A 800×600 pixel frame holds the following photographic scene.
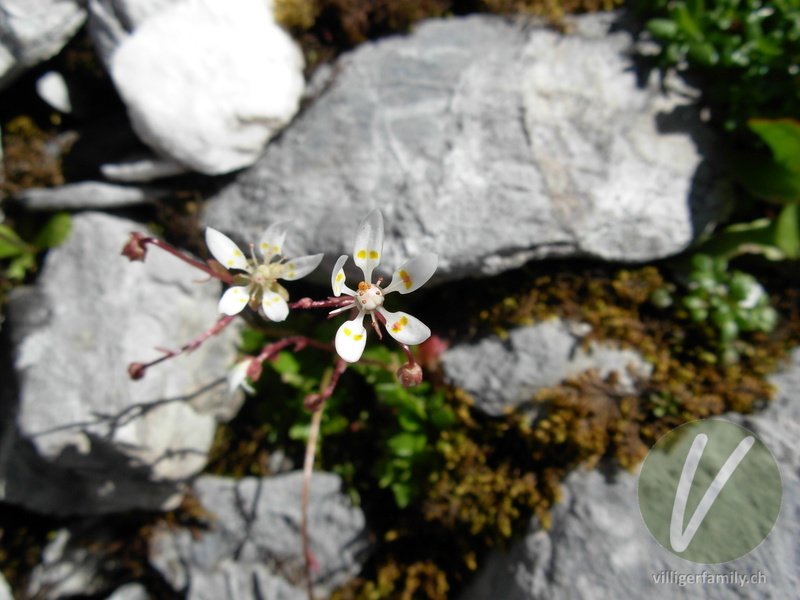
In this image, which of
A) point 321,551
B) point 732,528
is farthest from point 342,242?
point 732,528

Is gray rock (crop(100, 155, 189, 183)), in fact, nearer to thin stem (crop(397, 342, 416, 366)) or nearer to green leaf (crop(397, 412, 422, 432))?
green leaf (crop(397, 412, 422, 432))

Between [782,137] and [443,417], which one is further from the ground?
[782,137]

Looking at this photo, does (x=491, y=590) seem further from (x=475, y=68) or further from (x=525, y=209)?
(x=475, y=68)

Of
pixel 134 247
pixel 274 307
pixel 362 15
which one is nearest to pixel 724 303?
pixel 274 307

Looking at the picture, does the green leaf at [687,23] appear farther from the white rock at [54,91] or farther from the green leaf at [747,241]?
the white rock at [54,91]

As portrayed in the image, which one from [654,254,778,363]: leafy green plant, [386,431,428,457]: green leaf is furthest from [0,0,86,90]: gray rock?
[654,254,778,363]: leafy green plant

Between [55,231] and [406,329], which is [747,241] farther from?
[55,231]

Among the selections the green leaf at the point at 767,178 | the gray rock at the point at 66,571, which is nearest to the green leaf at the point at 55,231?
the gray rock at the point at 66,571
